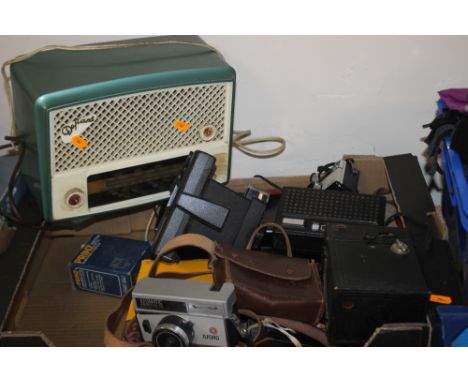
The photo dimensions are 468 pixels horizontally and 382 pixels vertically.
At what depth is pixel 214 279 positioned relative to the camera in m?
1.21

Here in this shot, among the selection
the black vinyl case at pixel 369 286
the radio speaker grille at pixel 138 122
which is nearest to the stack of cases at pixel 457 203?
the black vinyl case at pixel 369 286

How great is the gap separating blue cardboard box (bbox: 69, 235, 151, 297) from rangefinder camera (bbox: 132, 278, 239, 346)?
26cm

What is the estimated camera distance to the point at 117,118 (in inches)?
50.3

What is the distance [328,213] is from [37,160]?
0.66 m

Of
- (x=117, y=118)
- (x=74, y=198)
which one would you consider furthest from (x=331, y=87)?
(x=74, y=198)

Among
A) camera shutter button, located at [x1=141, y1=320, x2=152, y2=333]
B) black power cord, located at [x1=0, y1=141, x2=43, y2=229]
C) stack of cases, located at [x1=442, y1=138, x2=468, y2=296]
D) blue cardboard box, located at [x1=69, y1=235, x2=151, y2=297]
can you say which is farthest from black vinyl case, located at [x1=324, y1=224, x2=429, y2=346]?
black power cord, located at [x1=0, y1=141, x2=43, y2=229]

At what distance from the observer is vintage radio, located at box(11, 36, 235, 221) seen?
1224 millimetres

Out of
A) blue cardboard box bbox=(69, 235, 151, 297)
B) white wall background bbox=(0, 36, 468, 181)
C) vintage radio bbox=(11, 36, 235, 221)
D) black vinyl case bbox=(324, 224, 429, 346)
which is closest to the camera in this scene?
black vinyl case bbox=(324, 224, 429, 346)

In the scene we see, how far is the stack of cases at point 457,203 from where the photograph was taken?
1257mm

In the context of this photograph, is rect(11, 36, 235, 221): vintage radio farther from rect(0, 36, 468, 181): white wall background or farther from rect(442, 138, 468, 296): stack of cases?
rect(442, 138, 468, 296): stack of cases

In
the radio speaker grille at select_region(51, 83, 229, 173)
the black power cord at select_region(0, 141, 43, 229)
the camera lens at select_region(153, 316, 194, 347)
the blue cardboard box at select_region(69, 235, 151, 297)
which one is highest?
the radio speaker grille at select_region(51, 83, 229, 173)

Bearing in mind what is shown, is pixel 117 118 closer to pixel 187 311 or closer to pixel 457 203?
pixel 187 311

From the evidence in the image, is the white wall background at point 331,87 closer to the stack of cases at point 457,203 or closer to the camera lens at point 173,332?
the stack of cases at point 457,203

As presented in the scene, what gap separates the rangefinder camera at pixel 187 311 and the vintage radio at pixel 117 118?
32 centimetres
